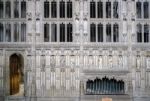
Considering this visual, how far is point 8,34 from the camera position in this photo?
1218 inches

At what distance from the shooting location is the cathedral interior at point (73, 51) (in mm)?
30516

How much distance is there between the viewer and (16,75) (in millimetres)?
30812

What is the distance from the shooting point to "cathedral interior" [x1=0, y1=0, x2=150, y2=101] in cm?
3052

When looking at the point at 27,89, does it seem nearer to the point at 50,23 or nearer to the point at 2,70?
the point at 2,70

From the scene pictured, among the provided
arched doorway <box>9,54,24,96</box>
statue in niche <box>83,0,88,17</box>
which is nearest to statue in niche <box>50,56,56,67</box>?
arched doorway <box>9,54,24,96</box>

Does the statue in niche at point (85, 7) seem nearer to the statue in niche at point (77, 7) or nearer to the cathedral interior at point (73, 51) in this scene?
the cathedral interior at point (73, 51)

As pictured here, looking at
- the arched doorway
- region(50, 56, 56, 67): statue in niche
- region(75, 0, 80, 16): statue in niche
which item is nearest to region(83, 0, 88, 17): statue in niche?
region(75, 0, 80, 16): statue in niche

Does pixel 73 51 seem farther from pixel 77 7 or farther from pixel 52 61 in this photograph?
pixel 77 7

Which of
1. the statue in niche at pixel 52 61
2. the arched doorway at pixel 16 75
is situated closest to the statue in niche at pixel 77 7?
the statue in niche at pixel 52 61

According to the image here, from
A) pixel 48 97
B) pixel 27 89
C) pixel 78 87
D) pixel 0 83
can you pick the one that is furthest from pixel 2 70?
pixel 78 87

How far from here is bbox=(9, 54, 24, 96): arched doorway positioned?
101 feet

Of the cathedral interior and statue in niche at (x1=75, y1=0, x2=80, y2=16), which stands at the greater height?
statue in niche at (x1=75, y1=0, x2=80, y2=16)

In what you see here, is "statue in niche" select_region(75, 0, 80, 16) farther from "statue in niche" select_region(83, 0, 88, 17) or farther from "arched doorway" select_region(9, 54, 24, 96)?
"arched doorway" select_region(9, 54, 24, 96)

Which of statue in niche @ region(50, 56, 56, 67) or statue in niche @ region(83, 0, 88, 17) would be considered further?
statue in niche @ region(83, 0, 88, 17)
